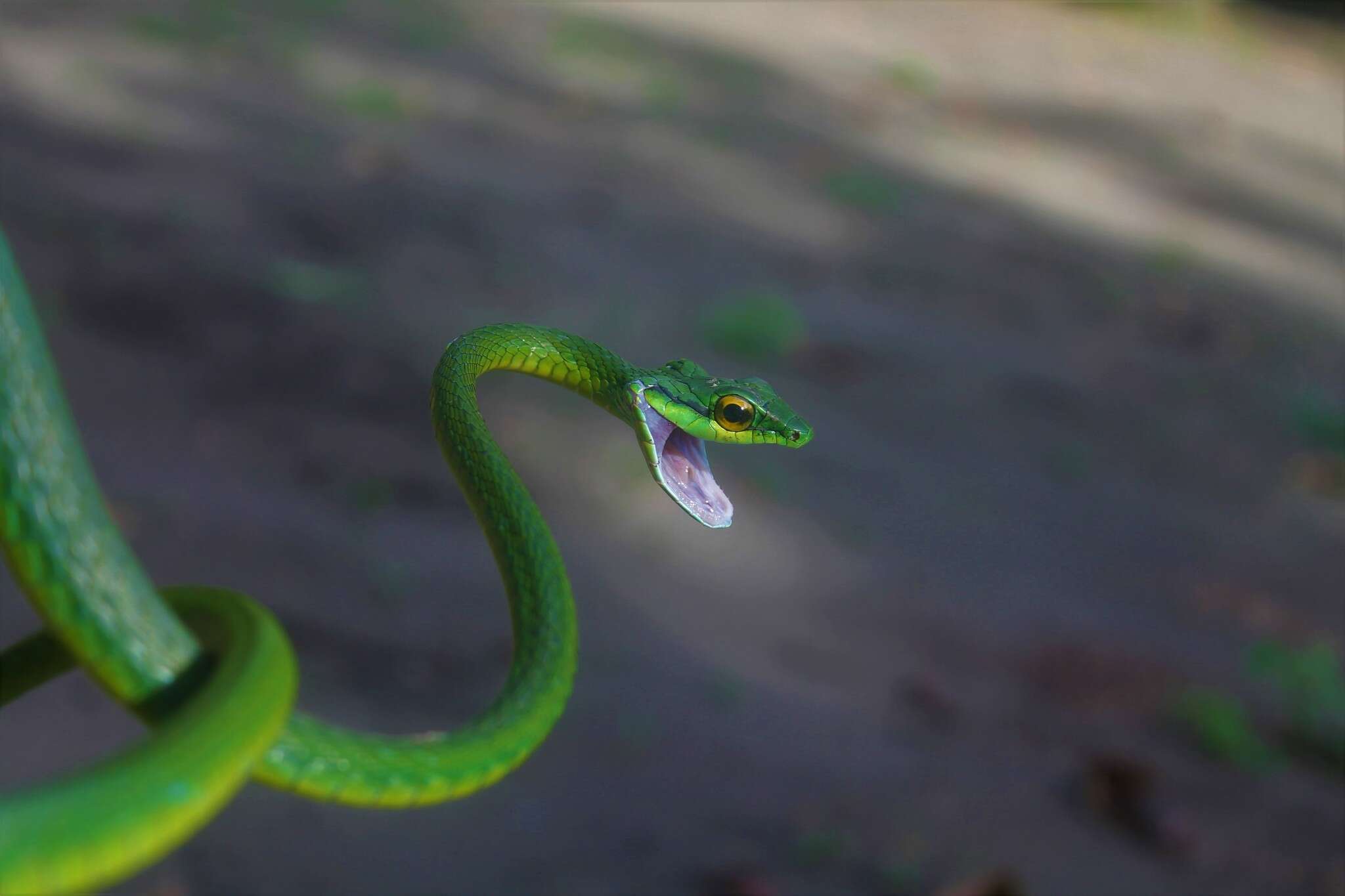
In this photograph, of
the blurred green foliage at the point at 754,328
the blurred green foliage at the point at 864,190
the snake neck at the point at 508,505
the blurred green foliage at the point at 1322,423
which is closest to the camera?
the snake neck at the point at 508,505

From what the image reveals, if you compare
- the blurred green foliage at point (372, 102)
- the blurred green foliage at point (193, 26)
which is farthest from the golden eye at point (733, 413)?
the blurred green foliage at point (193, 26)

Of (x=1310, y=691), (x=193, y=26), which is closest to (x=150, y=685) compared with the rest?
(x=1310, y=691)

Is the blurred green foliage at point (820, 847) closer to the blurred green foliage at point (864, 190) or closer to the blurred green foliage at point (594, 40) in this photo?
the blurred green foliage at point (864, 190)

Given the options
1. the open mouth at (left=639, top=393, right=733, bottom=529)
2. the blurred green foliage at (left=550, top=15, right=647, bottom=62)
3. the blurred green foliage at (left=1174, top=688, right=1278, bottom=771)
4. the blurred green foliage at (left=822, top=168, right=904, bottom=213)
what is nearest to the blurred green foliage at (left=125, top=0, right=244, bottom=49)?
the blurred green foliage at (left=550, top=15, right=647, bottom=62)

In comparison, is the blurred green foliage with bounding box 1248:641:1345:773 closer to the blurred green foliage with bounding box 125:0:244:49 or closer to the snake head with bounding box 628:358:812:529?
the snake head with bounding box 628:358:812:529

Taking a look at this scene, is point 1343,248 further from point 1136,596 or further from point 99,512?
point 99,512
